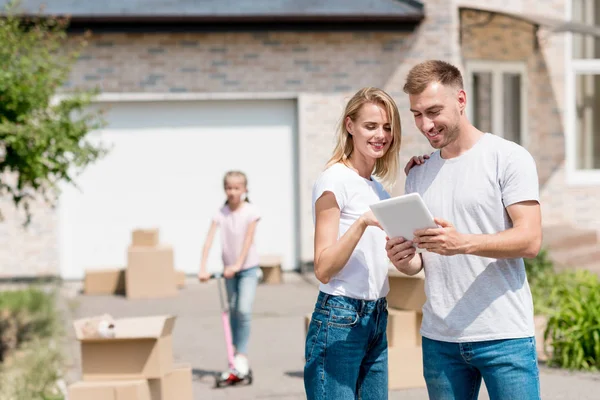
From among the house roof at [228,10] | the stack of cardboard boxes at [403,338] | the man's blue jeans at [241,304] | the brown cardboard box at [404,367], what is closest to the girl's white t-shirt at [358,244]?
the stack of cardboard boxes at [403,338]

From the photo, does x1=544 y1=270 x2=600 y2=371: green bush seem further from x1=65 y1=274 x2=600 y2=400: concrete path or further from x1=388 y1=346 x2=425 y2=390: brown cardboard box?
x1=388 y1=346 x2=425 y2=390: brown cardboard box

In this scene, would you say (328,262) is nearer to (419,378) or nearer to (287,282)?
(419,378)

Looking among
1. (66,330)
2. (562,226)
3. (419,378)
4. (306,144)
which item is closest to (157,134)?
(306,144)

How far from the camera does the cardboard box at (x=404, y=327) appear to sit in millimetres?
6457

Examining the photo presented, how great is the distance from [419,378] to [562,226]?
7607 mm

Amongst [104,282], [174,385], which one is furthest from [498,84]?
[174,385]

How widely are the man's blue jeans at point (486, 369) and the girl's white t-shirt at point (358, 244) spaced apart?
0.34 metres

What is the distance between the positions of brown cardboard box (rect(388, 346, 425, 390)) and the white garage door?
7010 mm

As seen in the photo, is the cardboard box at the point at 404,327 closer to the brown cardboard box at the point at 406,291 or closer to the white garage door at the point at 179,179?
the brown cardboard box at the point at 406,291

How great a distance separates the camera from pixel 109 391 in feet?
18.1

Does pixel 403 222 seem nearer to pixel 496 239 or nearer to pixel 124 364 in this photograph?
pixel 496 239

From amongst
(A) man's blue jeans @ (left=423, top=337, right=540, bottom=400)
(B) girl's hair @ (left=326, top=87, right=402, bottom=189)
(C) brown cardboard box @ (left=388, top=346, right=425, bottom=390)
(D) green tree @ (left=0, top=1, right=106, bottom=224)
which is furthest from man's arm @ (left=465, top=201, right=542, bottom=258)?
(D) green tree @ (left=0, top=1, right=106, bottom=224)

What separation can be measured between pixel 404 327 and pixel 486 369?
3.16 m

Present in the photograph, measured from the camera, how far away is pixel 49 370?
7.41 meters
